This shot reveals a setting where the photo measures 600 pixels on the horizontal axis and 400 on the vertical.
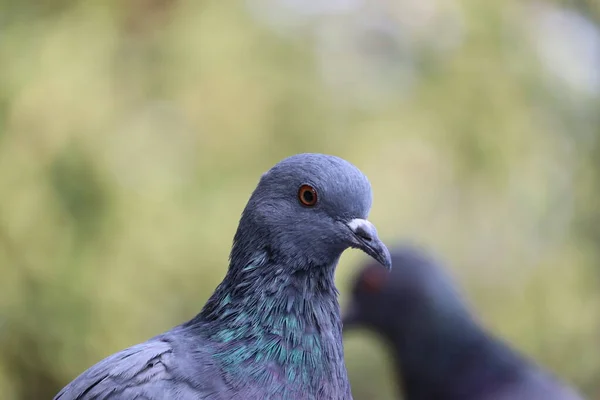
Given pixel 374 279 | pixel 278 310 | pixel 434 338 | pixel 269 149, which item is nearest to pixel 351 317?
pixel 374 279

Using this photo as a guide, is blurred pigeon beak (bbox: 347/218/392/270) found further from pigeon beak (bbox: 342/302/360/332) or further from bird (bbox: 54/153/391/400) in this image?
pigeon beak (bbox: 342/302/360/332)

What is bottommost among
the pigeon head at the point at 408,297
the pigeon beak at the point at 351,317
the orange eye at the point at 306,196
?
the pigeon beak at the point at 351,317

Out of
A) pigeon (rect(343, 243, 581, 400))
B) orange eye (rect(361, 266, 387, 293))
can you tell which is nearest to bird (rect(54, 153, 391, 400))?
pigeon (rect(343, 243, 581, 400))

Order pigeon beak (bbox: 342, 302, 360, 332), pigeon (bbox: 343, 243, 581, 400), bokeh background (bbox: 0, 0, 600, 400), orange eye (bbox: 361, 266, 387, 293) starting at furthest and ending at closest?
bokeh background (bbox: 0, 0, 600, 400) → pigeon beak (bbox: 342, 302, 360, 332) → orange eye (bbox: 361, 266, 387, 293) → pigeon (bbox: 343, 243, 581, 400)

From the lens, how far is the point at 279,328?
226 cm

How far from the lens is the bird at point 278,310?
2.16m

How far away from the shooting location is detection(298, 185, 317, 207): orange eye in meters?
2.28

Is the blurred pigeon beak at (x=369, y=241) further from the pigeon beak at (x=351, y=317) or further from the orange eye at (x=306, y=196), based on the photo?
the pigeon beak at (x=351, y=317)

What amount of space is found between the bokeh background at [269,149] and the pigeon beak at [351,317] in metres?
1.12

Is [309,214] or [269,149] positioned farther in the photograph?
[269,149]

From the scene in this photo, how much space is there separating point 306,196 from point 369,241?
0.25 m

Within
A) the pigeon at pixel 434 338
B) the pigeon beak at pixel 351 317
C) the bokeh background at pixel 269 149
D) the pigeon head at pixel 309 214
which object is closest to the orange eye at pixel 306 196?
the pigeon head at pixel 309 214

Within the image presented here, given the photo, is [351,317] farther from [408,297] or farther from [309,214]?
[309,214]

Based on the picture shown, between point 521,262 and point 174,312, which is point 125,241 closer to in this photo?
point 174,312
